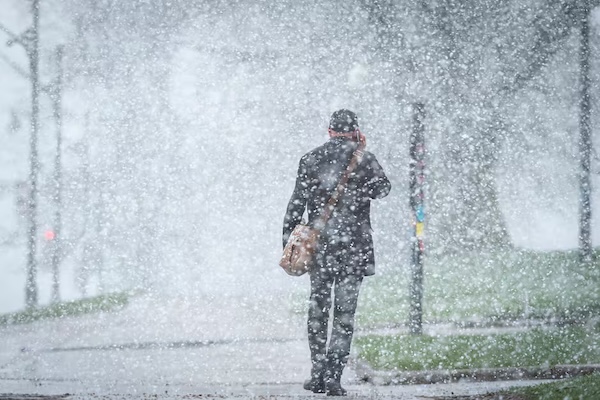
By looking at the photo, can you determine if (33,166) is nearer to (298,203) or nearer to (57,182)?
(57,182)

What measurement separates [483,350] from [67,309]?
1103cm

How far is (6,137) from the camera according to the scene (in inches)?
805

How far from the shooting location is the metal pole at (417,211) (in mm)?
10469

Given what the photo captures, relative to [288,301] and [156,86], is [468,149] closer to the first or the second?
[288,301]

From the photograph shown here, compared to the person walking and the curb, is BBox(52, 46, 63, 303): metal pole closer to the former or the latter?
the curb

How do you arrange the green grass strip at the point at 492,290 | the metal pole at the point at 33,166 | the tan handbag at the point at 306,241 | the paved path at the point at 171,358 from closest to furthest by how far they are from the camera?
1. the tan handbag at the point at 306,241
2. the paved path at the point at 171,358
3. the green grass strip at the point at 492,290
4. the metal pole at the point at 33,166

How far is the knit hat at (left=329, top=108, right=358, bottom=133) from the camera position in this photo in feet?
20.3

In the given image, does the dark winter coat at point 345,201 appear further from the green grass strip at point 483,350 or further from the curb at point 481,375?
the green grass strip at point 483,350

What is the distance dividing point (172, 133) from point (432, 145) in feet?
46.4

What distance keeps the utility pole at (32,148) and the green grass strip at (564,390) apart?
13.4 metres

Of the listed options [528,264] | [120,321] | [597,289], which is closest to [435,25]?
[528,264]

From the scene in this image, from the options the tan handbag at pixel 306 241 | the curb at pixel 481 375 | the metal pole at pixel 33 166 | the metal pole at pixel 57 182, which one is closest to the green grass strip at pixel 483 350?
the curb at pixel 481 375

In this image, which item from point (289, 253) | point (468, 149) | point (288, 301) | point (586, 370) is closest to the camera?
point (289, 253)

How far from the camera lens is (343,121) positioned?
6176 mm
